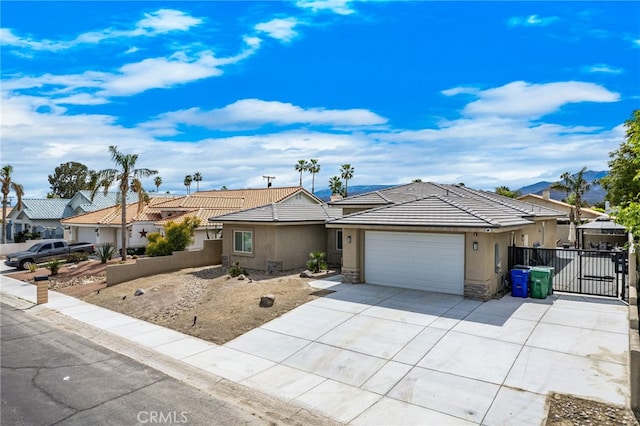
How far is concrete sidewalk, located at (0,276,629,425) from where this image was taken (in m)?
7.45

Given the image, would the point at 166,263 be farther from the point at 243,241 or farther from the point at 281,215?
the point at 281,215

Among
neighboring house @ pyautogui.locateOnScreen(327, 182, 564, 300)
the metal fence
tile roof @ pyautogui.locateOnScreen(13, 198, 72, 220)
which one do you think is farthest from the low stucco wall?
tile roof @ pyautogui.locateOnScreen(13, 198, 72, 220)

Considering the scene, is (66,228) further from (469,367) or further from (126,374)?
(469,367)

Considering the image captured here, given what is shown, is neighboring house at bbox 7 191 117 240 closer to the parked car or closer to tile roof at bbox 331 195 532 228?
the parked car

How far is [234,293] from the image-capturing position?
15.4 meters

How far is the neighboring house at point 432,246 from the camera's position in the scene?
13711 mm

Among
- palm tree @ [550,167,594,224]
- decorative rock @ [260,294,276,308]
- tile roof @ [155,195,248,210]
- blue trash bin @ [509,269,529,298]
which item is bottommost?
decorative rock @ [260,294,276,308]

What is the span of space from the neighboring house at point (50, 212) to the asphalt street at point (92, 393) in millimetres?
36337

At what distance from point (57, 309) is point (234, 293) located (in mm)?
7001

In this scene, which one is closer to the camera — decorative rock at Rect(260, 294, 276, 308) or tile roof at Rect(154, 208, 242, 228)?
decorative rock at Rect(260, 294, 276, 308)

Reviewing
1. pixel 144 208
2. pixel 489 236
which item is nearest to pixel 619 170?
pixel 489 236

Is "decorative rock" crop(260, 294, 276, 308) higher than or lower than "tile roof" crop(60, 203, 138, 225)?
lower

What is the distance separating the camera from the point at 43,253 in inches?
1101

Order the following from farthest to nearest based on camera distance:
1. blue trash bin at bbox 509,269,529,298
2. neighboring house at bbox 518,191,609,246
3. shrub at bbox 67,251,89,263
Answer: neighboring house at bbox 518,191,609,246 < shrub at bbox 67,251,89,263 < blue trash bin at bbox 509,269,529,298
